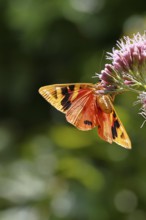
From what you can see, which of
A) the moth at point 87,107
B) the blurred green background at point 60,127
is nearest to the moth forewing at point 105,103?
the moth at point 87,107

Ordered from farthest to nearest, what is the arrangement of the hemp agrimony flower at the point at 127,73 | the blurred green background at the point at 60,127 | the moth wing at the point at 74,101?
1. the blurred green background at the point at 60,127
2. the hemp agrimony flower at the point at 127,73
3. the moth wing at the point at 74,101

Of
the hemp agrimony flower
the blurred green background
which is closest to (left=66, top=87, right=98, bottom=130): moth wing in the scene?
the hemp agrimony flower

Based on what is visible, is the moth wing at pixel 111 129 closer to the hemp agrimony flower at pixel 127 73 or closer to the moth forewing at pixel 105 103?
the moth forewing at pixel 105 103

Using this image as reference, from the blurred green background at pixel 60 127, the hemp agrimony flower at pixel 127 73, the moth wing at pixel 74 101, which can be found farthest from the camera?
the blurred green background at pixel 60 127

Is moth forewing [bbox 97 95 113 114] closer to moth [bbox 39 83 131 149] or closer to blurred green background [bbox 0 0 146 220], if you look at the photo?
moth [bbox 39 83 131 149]

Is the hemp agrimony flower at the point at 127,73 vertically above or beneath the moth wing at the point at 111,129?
above

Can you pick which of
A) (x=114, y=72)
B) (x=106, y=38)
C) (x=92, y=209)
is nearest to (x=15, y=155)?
(x=92, y=209)

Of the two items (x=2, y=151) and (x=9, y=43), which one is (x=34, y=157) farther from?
(x=9, y=43)
